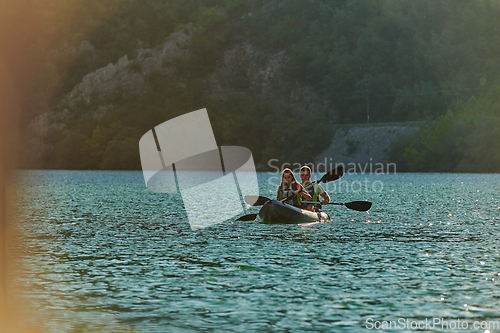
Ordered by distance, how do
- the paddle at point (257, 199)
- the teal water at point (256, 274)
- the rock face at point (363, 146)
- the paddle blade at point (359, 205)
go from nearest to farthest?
the teal water at point (256, 274)
the paddle at point (257, 199)
the paddle blade at point (359, 205)
the rock face at point (363, 146)

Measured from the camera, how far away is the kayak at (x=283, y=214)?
2588cm

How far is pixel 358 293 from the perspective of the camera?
13367 mm

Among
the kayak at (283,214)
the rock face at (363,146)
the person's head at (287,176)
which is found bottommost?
the kayak at (283,214)

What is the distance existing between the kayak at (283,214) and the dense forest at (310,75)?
284ft

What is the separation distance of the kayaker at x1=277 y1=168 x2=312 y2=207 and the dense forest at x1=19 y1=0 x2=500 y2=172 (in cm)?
8591

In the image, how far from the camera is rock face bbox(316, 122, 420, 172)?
117 m

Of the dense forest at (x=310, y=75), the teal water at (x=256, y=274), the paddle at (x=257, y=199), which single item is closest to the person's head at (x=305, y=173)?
the paddle at (x=257, y=199)

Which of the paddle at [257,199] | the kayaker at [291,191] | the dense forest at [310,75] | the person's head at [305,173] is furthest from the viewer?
the dense forest at [310,75]

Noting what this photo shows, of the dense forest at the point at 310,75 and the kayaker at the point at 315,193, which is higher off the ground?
the dense forest at the point at 310,75

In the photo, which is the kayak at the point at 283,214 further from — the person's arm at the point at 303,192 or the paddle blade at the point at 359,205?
the paddle blade at the point at 359,205

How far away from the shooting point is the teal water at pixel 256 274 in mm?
11516

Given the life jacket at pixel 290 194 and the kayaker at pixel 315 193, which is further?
the kayaker at pixel 315 193

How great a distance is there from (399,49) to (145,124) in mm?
65375

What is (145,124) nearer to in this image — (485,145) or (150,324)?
(485,145)
